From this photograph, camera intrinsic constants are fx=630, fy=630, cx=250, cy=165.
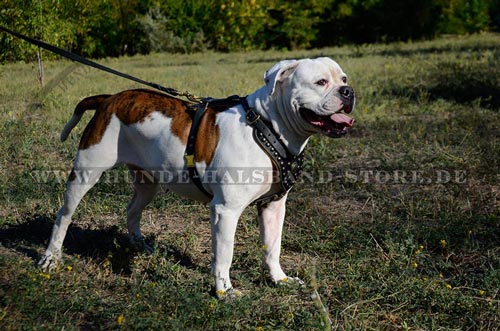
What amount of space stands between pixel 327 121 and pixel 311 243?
4.49 ft

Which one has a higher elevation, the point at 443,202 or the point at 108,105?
the point at 108,105

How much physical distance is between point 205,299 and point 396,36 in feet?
79.3

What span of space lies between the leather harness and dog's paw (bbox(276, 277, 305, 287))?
535 millimetres

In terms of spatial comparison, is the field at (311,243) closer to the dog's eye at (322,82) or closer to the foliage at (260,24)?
the dog's eye at (322,82)

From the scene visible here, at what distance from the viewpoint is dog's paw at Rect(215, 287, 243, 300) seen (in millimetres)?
3797

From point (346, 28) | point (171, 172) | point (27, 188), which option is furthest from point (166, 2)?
point (171, 172)

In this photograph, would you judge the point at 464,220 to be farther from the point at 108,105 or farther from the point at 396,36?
the point at 396,36

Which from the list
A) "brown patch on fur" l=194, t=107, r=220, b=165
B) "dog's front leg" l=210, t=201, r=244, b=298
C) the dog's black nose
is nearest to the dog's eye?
the dog's black nose

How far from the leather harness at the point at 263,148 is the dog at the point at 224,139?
3 centimetres

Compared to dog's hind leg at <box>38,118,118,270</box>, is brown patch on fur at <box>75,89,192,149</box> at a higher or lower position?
higher

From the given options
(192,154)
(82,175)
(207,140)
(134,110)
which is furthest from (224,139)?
(82,175)

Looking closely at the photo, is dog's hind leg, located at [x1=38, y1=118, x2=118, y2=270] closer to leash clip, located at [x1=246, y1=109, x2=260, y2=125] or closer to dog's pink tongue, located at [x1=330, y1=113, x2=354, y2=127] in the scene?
leash clip, located at [x1=246, y1=109, x2=260, y2=125]

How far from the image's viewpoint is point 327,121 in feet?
12.4

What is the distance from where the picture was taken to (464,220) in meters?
5.12
